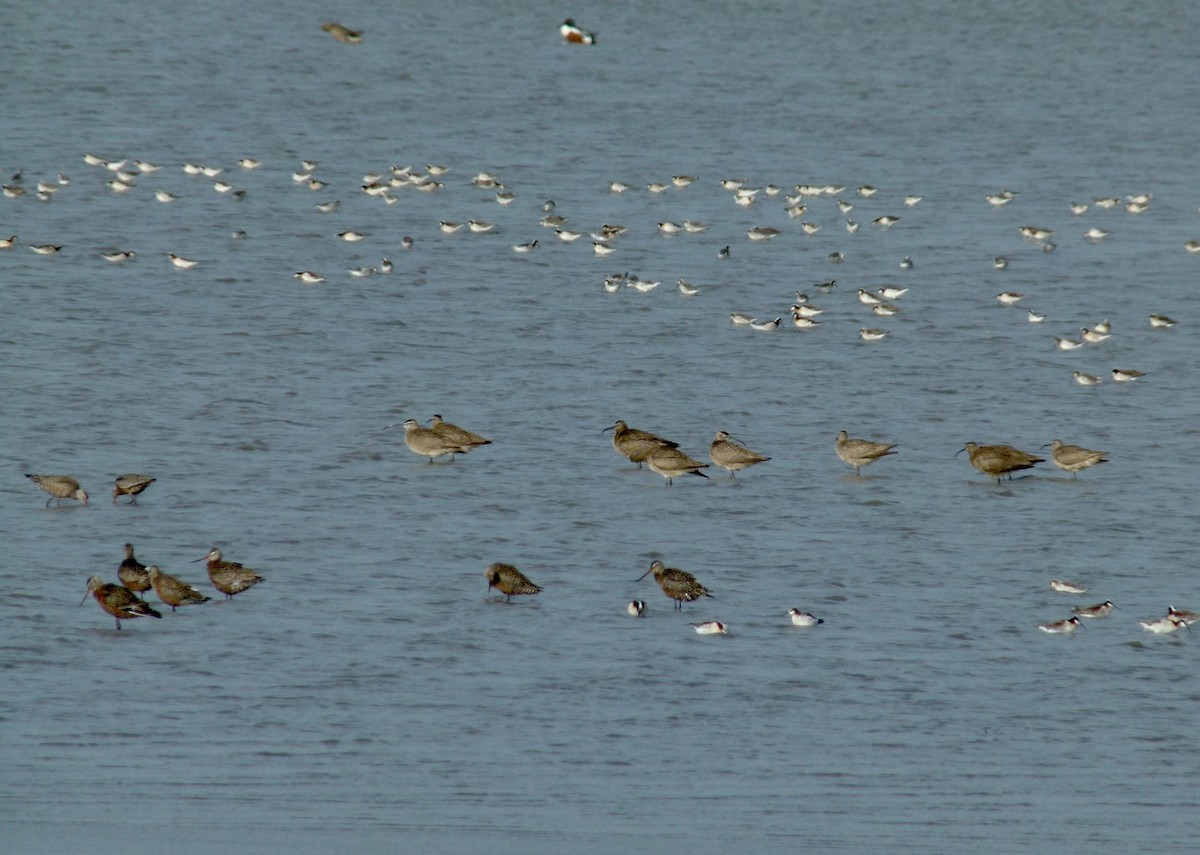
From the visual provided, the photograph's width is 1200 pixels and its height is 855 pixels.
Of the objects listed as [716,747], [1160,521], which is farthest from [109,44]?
[716,747]

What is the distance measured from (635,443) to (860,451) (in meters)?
2.59

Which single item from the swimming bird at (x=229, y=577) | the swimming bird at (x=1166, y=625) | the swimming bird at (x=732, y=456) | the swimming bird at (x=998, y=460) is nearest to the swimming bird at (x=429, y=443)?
the swimming bird at (x=732, y=456)

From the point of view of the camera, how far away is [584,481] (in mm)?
21719

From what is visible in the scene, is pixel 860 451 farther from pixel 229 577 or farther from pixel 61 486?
pixel 61 486

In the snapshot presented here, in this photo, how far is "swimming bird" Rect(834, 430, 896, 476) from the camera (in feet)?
72.3

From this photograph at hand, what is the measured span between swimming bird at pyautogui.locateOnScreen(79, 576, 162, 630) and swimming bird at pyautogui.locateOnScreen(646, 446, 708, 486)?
7491 millimetres

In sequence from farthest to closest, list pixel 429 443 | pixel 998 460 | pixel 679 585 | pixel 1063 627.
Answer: pixel 429 443 → pixel 998 460 → pixel 679 585 → pixel 1063 627

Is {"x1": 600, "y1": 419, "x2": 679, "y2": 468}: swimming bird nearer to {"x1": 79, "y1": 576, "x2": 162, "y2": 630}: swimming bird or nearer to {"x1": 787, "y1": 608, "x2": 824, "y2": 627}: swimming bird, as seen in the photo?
{"x1": 787, "y1": 608, "x2": 824, "y2": 627}: swimming bird

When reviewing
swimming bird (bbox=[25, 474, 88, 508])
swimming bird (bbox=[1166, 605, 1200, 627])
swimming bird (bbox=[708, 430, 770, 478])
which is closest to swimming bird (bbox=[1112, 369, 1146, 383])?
swimming bird (bbox=[708, 430, 770, 478])

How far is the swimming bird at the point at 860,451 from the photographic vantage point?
72.3 ft

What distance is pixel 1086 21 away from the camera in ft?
228

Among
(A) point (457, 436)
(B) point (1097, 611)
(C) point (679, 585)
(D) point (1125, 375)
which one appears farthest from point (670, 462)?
(D) point (1125, 375)

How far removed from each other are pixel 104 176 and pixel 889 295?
704 inches

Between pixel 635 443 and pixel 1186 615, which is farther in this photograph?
pixel 635 443
